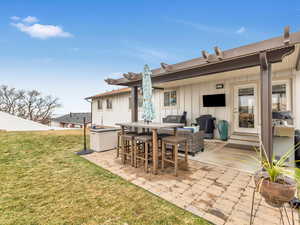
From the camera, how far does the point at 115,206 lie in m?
1.94

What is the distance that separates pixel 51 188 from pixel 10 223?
0.79 meters

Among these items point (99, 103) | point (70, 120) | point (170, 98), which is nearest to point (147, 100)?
point (170, 98)

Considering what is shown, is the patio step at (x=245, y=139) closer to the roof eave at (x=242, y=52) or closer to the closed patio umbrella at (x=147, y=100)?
the roof eave at (x=242, y=52)

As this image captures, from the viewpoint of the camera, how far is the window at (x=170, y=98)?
7.80 metres

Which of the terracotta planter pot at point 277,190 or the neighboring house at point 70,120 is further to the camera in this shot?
the neighboring house at point 70,120

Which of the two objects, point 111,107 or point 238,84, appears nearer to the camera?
point 238,84

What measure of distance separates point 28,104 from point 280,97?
27.8 meters

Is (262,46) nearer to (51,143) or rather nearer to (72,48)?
(51,143)

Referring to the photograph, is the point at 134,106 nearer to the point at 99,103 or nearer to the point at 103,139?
the point at 103,139

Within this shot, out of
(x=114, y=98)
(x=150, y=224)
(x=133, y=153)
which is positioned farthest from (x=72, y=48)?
(x=150, y=224)

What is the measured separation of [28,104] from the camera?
21125mm

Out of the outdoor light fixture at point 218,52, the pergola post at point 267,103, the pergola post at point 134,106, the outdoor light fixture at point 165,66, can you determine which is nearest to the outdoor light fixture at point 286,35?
the pergola post at point 267,103

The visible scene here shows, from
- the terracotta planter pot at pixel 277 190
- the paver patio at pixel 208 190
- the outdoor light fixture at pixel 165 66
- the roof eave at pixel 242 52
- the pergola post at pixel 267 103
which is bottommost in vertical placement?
the paver patio at pixel 208 190

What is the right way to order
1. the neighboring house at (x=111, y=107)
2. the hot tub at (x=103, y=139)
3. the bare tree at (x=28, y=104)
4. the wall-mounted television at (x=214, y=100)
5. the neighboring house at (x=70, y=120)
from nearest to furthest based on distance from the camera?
the hot tub at (x=103, y=139) < the wall-mounted television at (x=214, y=100) < the neighboring house at (x=111, y=107) < the bare tree at (x=28, y=104) < the neighboring house at (x=70, y=120)
